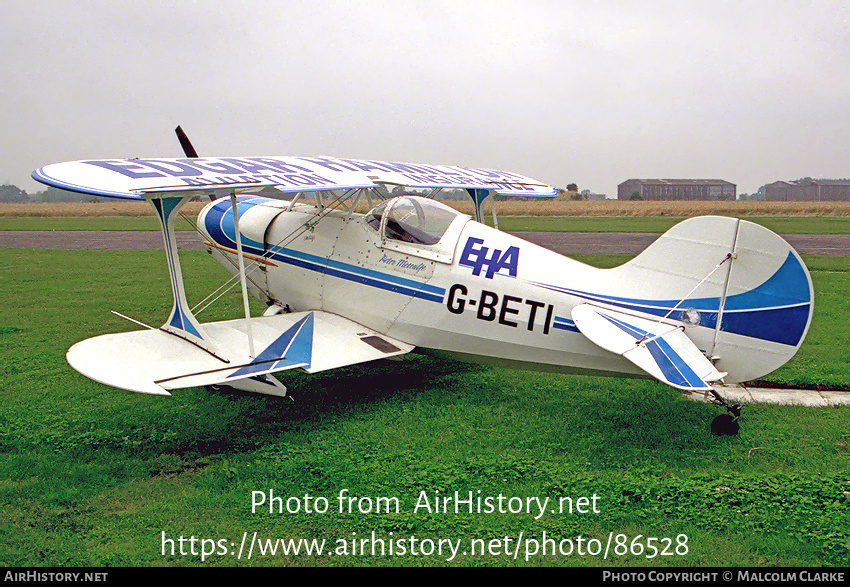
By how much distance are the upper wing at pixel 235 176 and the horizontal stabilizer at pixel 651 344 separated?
2.68 meters

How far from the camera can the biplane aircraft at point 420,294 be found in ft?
18.5

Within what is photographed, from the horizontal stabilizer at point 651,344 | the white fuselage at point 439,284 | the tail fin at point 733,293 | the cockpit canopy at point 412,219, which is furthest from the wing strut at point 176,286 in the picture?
the tail fin at point 733,293

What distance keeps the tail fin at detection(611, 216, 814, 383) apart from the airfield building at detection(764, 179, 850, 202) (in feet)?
298

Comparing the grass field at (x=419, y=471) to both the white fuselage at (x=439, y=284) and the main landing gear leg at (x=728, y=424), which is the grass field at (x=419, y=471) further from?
the white fuselage at (x=439, y=284)

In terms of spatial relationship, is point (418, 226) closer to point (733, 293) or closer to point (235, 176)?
point (235, 176)

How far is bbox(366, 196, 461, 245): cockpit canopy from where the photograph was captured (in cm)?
714

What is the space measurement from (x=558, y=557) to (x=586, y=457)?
1553 mm

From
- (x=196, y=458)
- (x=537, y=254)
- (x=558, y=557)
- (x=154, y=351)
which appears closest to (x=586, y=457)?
(x=558, y=557)

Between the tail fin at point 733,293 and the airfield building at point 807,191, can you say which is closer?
the tail fin at point 733,293

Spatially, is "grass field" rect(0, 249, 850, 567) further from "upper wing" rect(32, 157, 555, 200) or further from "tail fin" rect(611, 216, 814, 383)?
"upper wing" rect(32, 157, 555, 200)

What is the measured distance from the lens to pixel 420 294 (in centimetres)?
702
